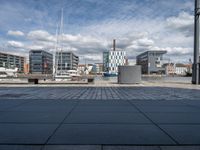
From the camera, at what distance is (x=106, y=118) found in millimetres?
8656

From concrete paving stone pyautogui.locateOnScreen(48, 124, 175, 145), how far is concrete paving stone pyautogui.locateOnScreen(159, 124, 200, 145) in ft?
0.79

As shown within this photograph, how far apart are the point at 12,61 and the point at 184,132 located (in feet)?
563

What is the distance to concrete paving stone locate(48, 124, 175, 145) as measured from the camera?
602cm

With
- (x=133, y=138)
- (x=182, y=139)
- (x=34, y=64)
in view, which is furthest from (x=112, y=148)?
(x=34, y=64)

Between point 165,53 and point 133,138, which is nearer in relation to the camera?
point 133,138

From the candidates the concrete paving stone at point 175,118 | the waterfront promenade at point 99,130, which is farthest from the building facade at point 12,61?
the concrete paving stone at point 175,118

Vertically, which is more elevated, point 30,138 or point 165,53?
point 165,53

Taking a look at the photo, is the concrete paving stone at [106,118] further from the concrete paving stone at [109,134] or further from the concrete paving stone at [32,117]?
the concrete paving stone at [109,134]

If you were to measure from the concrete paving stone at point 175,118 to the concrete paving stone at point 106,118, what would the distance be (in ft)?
1.18

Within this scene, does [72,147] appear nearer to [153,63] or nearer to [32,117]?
[32,117]

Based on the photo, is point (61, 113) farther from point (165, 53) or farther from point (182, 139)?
point (165, 53)

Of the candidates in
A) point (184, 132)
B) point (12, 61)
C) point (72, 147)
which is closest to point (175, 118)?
point (184, 132)

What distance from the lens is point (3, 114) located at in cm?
941

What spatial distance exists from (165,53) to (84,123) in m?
151
